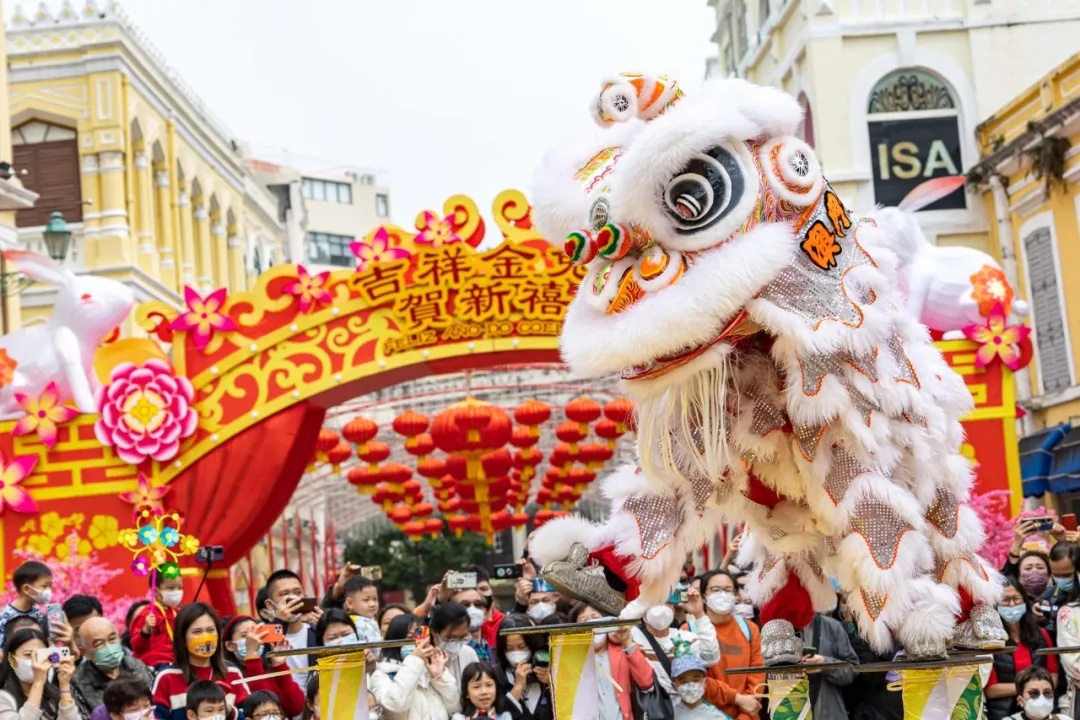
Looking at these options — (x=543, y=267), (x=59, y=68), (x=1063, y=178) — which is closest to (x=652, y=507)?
(x=543, y=267)

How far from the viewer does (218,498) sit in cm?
1127

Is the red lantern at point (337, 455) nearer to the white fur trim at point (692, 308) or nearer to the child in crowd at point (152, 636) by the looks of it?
the child in crowd at point (152, 636)

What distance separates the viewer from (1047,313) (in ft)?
54.6

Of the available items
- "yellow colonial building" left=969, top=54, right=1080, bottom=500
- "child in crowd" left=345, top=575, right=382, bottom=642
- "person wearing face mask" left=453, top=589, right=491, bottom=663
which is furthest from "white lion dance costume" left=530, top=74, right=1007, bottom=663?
"yellow colonial building" left=969, top=54, right=1080, bottom=500

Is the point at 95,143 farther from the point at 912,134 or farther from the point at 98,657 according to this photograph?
the point at 98,657

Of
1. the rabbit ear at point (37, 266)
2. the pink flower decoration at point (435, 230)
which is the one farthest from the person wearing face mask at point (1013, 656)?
the rabbit ear at point (37, 266)

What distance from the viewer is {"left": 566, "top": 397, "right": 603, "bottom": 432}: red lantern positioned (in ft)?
47.2

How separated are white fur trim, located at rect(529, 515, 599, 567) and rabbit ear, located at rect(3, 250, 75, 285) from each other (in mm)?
6917

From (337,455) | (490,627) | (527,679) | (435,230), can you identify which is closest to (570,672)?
(527,679)

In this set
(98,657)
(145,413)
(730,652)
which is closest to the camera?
(98,657)

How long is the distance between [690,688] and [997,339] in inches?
200

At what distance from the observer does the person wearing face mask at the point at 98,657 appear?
638 centimetres

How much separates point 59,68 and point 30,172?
1429 mm

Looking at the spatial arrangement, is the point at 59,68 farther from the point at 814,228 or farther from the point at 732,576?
the point at 814,228
